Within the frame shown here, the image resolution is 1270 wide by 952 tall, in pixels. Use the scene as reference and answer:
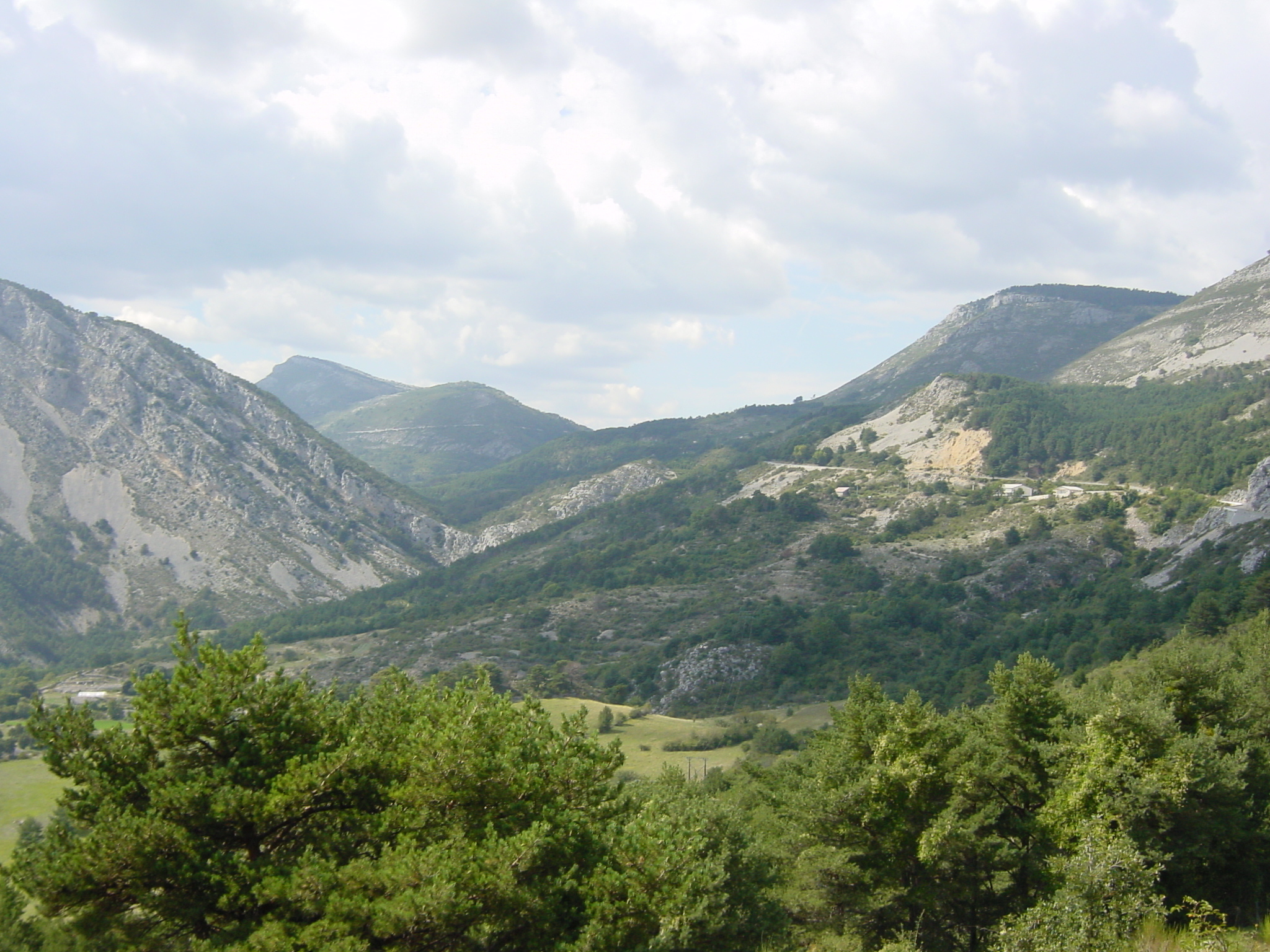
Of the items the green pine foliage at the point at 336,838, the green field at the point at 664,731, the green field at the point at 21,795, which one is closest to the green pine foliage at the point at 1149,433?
the green field at the point at 664,731

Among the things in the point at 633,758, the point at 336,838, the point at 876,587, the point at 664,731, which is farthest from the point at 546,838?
the point at 876,587

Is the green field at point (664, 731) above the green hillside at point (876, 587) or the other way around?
the other way around

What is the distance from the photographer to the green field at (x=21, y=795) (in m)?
77.2

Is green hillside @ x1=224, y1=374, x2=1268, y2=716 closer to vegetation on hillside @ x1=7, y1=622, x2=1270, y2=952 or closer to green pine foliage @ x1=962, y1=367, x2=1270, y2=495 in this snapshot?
green pine foliage @ x1=962, y1=367, x2=1270, y2=495

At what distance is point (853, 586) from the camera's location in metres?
143

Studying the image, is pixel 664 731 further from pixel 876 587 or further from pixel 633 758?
pixel 876 587

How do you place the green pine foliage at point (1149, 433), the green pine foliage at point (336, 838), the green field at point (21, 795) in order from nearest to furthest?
1. the green pine foliage at point (336, 838)
2. the green field at point (21, 795)
3. the green pine foliage at point (1149, 433)

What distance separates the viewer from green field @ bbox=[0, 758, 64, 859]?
77.2 metres

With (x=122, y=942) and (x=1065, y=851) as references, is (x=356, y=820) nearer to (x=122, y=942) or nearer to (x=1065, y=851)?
(x=122, y=942)

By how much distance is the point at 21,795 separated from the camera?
86938 millimetres

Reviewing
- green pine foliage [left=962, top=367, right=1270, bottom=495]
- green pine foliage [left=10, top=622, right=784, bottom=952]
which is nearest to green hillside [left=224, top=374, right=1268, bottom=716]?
green pine foliage [left=962, top=367, right=1270, bottom=495]

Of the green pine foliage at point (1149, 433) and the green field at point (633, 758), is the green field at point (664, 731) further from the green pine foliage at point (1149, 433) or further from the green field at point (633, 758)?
the green pine foliage at point (1149, 433)

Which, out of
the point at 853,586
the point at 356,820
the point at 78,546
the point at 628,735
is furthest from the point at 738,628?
the point at 78,546

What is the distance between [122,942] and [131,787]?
2971 mm
